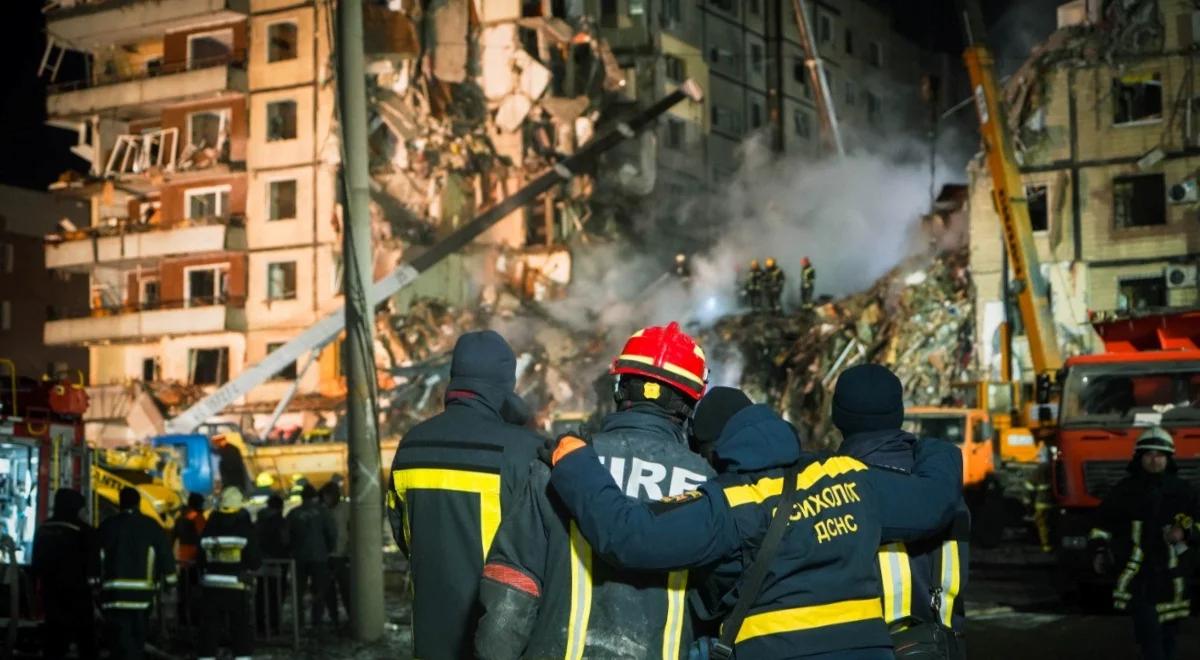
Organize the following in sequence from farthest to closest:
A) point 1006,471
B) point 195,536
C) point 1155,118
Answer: point 1155,118 → point 1006,471 → point 195,536

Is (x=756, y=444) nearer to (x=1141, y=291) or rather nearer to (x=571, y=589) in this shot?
(x=571, y=589)

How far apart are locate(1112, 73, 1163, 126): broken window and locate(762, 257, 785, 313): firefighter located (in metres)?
11.2

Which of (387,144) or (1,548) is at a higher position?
(387,144)

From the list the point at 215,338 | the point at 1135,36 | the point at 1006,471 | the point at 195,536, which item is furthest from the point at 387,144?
the point at 195,536

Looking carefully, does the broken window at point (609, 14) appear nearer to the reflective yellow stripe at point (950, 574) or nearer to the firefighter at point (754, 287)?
the firefighter at point (754, 287)

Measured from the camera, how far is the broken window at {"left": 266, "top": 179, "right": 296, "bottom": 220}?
152 feet

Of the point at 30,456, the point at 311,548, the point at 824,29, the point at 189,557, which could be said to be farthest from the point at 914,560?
the point at 824,29

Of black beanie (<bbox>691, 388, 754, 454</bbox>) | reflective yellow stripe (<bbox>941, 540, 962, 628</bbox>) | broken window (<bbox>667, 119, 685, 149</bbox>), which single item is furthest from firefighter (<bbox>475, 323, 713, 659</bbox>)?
broken window (<bbox>667, 119, 685, 149</bbox>)

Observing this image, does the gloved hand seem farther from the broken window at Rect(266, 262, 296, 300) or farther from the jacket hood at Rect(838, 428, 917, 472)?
the broken window at Rect(266, 262, 296, 300)

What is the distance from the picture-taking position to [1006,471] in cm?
2350

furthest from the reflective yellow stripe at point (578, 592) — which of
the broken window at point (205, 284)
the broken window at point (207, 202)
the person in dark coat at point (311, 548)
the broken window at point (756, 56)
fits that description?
the broken window at point (756, 56)

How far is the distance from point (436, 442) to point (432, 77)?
42.2 metres

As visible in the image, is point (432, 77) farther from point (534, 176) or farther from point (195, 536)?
point (195, 536)

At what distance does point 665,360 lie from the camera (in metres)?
4.25
